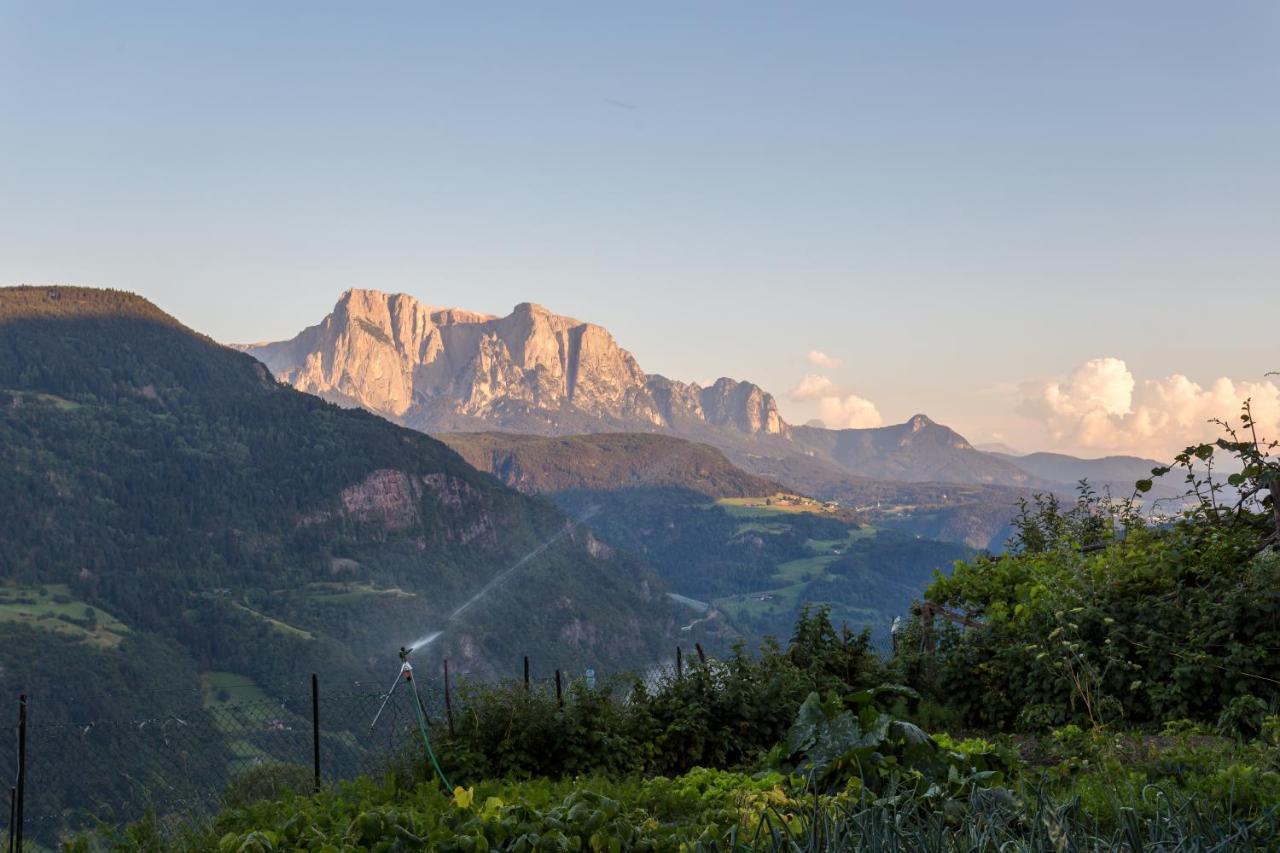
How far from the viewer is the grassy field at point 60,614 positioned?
118562 millimetres

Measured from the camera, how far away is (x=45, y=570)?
146 m

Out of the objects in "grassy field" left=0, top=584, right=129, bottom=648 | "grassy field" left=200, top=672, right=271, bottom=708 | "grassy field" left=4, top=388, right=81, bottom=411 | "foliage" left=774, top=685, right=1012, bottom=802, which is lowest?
"grassy field" left=200, top=672, right=271, bottom=708

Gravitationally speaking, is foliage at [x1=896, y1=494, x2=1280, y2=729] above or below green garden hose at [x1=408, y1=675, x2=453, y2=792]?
above

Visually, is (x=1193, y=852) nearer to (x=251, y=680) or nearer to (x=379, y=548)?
(x=251, y=680)

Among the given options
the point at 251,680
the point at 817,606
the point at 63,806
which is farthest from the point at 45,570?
the point at 817,606

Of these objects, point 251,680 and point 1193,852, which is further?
point 251,680

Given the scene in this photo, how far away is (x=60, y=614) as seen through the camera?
415ft

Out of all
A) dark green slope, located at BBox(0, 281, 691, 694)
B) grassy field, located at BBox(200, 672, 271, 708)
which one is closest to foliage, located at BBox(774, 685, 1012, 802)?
grassy field, located at BBox(200, 672, 271, 708)

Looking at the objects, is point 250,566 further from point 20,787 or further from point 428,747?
point 428,747

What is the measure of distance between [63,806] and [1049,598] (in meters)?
66.3

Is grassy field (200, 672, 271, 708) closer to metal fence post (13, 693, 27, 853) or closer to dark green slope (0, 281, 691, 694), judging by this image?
dark green slope (0, 281, 691, 694)

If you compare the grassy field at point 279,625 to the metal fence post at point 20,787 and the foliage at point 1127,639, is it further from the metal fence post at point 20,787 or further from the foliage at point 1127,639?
the foliage at point 1127,639

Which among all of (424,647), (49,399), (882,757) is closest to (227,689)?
(424,647)

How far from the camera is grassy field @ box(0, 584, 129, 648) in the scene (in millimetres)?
118562
